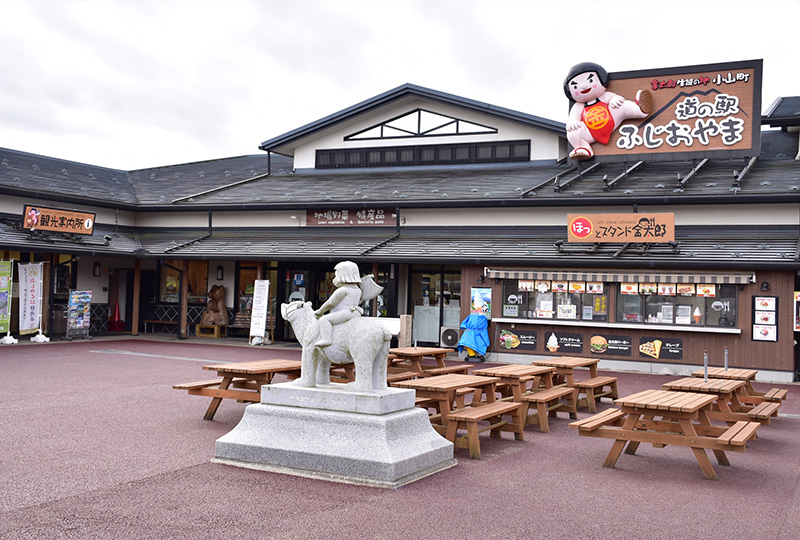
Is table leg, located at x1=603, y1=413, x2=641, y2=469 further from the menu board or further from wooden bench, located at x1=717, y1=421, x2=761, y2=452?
the menu board

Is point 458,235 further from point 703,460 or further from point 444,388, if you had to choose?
point 703,460

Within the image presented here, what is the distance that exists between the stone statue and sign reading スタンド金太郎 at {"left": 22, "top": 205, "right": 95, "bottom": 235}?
13.0 feet

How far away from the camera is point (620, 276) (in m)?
16.4

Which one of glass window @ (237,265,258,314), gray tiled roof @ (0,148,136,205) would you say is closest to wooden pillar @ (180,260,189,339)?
glass window @ (237,265,258,314)

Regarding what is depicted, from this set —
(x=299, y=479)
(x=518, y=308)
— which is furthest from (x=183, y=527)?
(x=518, y=308)

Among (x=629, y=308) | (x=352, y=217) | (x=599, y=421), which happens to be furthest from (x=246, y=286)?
(x=599, y=421)

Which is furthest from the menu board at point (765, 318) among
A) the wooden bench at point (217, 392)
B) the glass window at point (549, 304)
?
the wooden bench at point (217, 392)

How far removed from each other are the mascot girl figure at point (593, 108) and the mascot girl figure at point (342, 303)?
13.9 m

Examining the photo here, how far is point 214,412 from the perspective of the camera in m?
8.81

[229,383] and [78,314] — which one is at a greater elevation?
[78,314]

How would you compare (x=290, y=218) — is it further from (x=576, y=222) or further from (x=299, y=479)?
(x=299, y=479)

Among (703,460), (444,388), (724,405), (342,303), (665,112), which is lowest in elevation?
(703,460)

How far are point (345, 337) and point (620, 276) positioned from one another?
11.3 m

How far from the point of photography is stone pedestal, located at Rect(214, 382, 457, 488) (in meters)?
6.04
